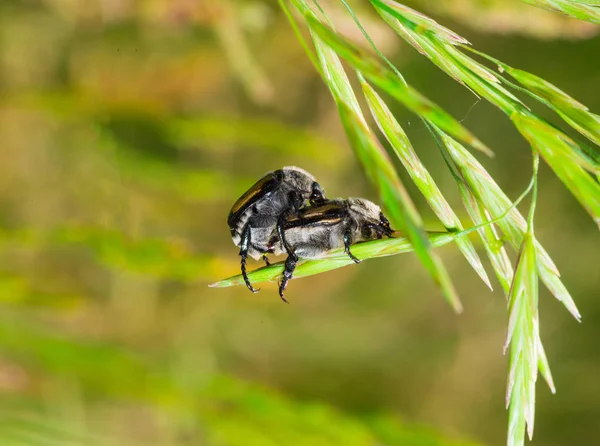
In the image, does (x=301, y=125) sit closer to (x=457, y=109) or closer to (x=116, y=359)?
(x=457, y=109)

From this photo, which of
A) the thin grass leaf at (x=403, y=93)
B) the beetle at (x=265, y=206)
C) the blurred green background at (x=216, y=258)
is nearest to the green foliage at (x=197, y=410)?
the blurred green background at (x=216, y=258)

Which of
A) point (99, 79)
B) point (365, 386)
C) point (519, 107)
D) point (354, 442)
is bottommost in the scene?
point (365, 386)

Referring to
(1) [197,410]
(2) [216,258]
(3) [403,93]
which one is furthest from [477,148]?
(1) [197,410]

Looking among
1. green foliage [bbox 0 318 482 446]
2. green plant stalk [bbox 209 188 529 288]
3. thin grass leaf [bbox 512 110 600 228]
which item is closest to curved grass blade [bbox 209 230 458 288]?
green plant stalk [bbox 209 188 529 288]

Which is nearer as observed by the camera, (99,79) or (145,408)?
(99,79)

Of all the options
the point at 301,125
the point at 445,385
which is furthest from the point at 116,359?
the point at 445,385

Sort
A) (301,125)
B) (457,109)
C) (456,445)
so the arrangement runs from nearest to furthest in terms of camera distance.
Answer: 1. (456,445)
2. (457,109)
3. (301,125)

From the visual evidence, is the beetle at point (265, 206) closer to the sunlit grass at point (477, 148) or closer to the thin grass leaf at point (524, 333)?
the sunlit grass at point (477, 148)

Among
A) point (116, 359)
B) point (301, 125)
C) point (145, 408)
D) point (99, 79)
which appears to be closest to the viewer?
point (116, 359)
